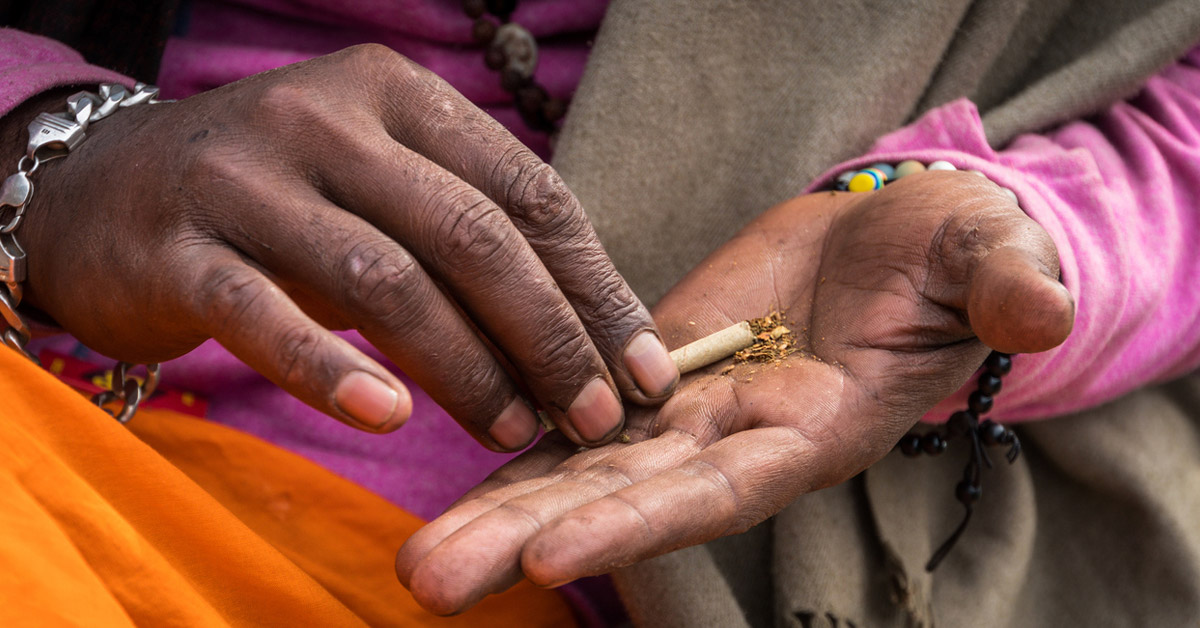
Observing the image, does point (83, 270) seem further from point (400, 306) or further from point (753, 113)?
point (753, 113)

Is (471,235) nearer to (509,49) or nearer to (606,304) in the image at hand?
(606,304)

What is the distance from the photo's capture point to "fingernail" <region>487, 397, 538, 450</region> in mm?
914

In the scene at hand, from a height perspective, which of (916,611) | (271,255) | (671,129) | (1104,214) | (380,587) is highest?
(1104,214)

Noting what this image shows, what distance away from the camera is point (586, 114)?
4.45 ft

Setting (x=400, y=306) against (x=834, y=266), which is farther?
(x=834, y=266)

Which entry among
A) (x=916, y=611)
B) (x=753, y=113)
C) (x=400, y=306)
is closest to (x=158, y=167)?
(x=400, y=306)

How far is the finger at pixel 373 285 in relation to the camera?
2.60ft

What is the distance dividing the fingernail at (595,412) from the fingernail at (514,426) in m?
0.05

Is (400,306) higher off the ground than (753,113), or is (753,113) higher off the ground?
(753,113)

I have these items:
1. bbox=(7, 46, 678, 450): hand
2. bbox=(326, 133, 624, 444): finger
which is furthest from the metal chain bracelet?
bbox=(326, 133, 624, 444): finger

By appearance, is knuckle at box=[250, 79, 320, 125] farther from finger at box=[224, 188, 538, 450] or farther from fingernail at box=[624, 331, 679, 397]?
fingernail at box=[624, 331, 679, 397]

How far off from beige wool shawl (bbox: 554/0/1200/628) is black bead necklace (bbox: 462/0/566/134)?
0.41 ft

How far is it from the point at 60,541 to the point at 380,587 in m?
0.46

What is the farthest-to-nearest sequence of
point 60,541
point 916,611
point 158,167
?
point 916,611
point 158,167
point 60,541
